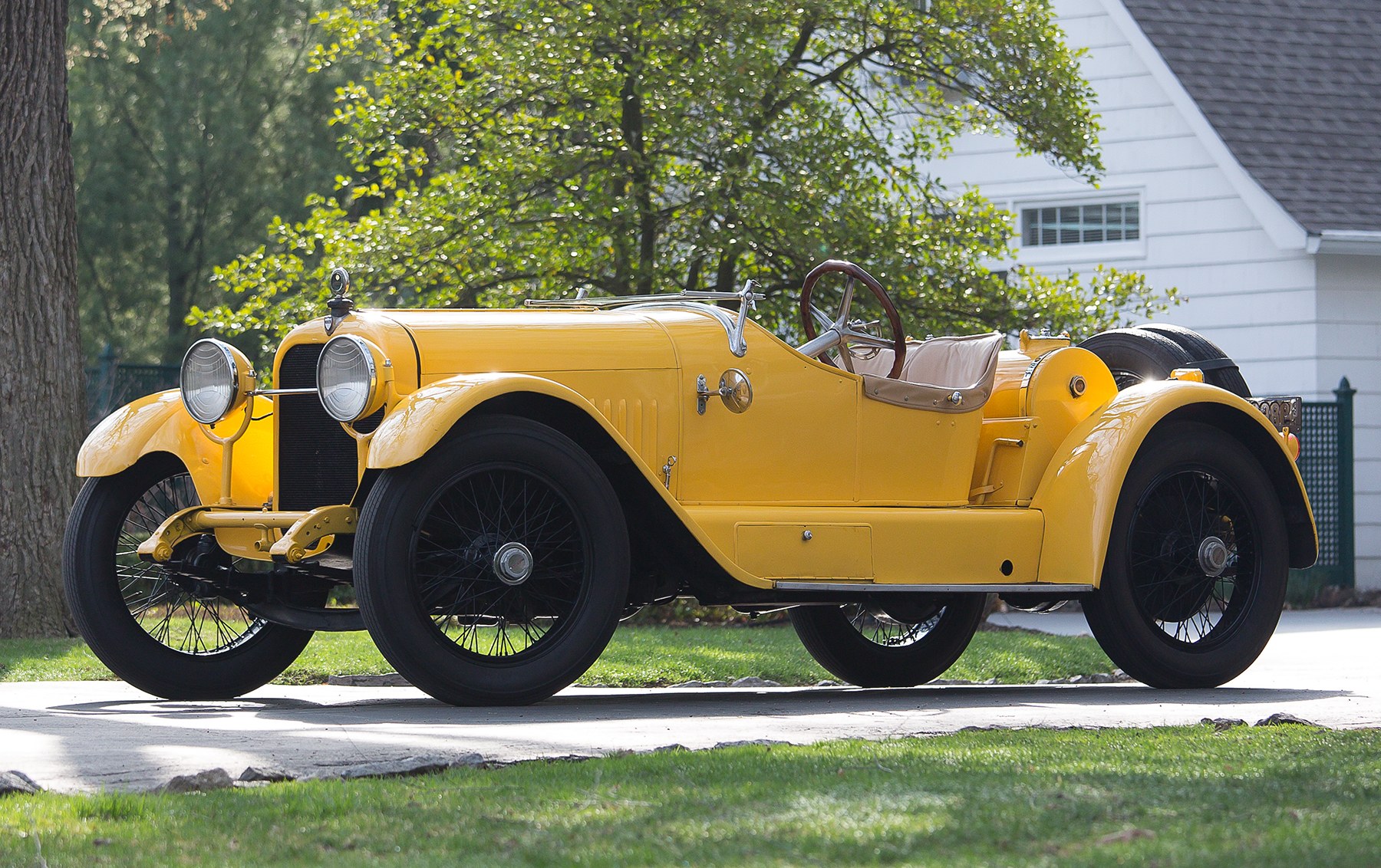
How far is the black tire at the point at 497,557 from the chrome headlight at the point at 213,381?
1.12 metres

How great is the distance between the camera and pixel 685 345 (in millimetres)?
7531

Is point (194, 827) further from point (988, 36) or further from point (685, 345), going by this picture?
point (988, 36)

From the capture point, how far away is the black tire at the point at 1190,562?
27.1 feet

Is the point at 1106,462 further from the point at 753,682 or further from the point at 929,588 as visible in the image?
the point at 753,682

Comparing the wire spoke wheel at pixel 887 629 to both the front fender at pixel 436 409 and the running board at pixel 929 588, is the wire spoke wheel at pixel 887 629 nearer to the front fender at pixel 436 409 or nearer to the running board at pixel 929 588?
the running board at pixel 929 588

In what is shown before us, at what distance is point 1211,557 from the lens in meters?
8.42

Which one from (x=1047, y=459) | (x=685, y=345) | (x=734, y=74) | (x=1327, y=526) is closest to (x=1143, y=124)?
(x=1327, y=526)

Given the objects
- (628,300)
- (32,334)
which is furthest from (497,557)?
(32,334)

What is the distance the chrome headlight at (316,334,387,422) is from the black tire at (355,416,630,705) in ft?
1.36

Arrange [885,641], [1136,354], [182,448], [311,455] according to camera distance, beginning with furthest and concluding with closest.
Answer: [1136,354]
[885,641]
[182,448]
[311,455]

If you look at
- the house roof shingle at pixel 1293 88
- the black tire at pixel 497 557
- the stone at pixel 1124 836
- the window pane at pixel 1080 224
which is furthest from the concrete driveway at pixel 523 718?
the window pane at pixel 1080 224

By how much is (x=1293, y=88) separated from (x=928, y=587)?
1199cm

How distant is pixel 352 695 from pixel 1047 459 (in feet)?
11.1

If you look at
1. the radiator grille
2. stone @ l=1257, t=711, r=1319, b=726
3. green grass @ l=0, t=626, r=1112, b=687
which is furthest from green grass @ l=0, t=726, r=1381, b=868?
green grass @ l=0, t=626, r=1112, b=687
